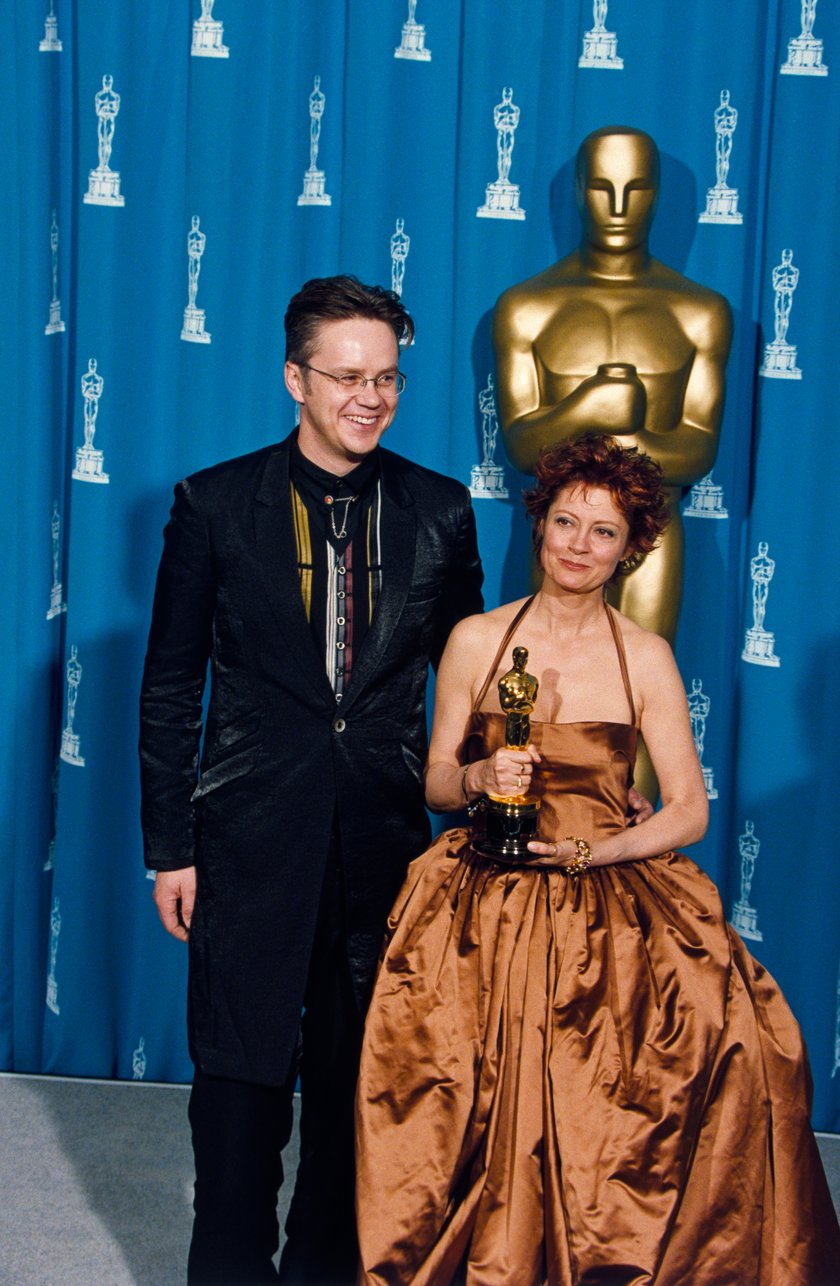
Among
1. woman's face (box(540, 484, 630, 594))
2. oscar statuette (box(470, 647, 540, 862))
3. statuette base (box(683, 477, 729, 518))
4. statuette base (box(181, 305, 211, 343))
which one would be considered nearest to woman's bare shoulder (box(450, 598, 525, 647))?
woman's face (box(540, 484, 630, 594))

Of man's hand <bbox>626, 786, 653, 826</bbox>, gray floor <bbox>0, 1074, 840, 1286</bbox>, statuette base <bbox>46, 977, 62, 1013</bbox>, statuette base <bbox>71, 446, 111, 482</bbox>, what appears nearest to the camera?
man's hand <bbox>626, 786, 653, 826</bbox>

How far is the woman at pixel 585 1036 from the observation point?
1982mm

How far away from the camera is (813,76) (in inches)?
124

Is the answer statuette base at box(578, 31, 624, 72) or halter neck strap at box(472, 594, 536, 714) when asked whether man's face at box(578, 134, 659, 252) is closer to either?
statuette base at box(578, 31, 624, 72)

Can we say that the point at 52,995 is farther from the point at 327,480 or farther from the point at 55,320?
the point at 327,480

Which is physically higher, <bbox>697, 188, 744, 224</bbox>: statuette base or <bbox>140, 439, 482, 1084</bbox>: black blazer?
<bbox>697, 188, 744, 224</bbox>: statuette base

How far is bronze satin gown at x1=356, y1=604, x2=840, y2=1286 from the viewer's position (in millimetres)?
1975

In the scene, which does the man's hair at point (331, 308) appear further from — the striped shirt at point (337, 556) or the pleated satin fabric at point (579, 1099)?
the pleated satin fabric at point (579, 1099)

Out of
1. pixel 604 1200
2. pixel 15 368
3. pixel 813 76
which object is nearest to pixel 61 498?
pixel 15 368

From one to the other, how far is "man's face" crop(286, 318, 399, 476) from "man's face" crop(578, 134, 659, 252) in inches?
35.1

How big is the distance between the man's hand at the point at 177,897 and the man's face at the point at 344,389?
714 millimetres

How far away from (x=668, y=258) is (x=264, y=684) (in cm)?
163

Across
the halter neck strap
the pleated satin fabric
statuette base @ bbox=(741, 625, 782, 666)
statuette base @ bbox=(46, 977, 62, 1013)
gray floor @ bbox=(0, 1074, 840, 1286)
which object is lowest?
gray floor @ bbox=(0, 1074, 840, 1286)

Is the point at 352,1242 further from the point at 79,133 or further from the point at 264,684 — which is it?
the point at 79,133
